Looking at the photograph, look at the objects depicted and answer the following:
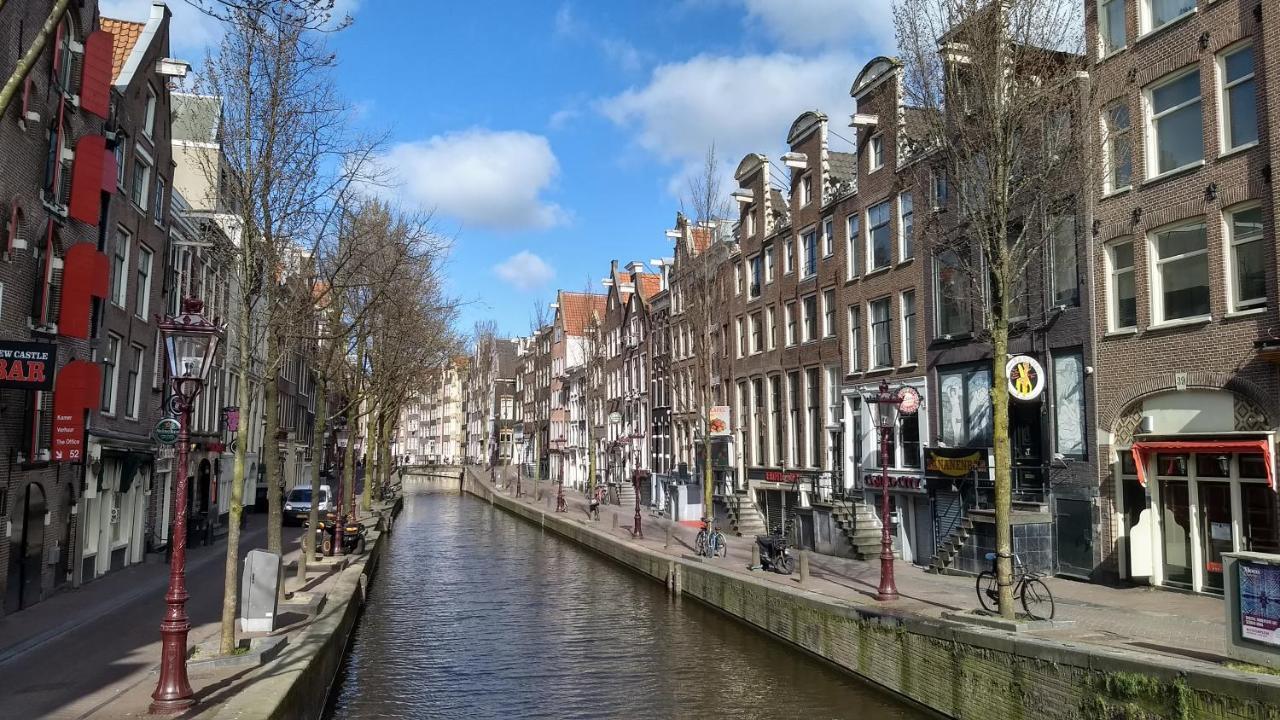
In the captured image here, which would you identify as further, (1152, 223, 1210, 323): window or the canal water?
(1152, 223, 1210, 323): window

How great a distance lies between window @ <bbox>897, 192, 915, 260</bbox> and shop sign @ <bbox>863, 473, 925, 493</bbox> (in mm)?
6929

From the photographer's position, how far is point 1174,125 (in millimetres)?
19922

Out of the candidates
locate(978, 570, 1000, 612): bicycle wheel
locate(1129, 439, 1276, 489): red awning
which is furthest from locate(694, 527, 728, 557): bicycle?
locate(1129, 439, 1276, 489): red awning

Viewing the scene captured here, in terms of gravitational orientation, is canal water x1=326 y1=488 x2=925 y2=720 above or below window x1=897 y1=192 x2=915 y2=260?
below

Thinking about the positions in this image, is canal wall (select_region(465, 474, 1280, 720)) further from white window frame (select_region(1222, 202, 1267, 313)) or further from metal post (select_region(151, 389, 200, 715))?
metal post (select_region(151, 389, 200, 715))

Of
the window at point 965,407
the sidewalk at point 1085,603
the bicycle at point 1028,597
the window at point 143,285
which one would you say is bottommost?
the sidewalk at point 1085,603

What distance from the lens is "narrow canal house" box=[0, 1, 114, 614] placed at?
60.4 feet

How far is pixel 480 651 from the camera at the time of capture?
2027 centimetres

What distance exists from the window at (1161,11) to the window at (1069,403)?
298 inches

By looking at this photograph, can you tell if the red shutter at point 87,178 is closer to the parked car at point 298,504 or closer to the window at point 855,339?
the window at point 855,339

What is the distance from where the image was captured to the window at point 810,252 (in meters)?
35.0

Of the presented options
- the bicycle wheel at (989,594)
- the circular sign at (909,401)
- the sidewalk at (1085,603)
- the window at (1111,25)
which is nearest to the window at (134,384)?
the sidewalk at (1085,603)

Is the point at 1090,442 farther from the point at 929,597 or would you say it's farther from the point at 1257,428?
the point at 929,597

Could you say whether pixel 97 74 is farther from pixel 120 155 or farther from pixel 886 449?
pixel 886 449
